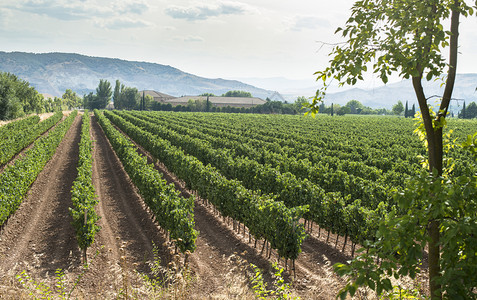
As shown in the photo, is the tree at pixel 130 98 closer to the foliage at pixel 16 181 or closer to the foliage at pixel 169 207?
the foliage at pixel 16 181

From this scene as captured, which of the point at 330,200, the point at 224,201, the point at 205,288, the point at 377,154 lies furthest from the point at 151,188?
the point at 377,154

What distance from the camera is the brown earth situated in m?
9.75

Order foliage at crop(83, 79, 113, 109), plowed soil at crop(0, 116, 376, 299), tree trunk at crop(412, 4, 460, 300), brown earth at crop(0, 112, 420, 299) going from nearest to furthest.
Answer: tree trunk at crop(412, 4, 460, 300), brown earth at crop(0, 112, 420, 299), plowed soil at crop(0, 116, 376, 299), foliage at crop(83, 79, 113, 109)

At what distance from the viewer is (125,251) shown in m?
13.1

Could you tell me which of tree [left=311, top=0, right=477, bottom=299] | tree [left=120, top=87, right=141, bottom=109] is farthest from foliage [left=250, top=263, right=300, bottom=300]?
tree [left=120, top=87, right=141, bottom=109]

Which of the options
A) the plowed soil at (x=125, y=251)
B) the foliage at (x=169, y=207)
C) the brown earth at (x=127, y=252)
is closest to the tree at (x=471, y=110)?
the brown earth at (x=127, y=252)

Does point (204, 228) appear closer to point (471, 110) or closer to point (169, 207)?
point (169, 207)

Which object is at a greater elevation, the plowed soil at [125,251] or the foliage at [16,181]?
the foliage at [16,181]

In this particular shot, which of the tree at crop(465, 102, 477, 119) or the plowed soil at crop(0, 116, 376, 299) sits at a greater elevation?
the tree at crop(465, 102, 477, 119)

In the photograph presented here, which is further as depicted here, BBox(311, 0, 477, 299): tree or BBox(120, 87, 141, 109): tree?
BBox(120, 87, 141, 109): tree

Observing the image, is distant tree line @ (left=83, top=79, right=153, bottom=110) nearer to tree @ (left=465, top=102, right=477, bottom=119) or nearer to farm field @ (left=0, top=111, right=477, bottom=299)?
tree @ (left=465, top=102, right=477, bottom=119)

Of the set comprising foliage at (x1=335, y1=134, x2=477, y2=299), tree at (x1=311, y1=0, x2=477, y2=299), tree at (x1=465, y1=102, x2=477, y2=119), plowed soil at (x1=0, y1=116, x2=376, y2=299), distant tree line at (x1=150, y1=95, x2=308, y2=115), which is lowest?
plowed soil at (x1=0, y1=116, x2=376, y2=299)

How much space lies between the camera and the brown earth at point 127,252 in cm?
975

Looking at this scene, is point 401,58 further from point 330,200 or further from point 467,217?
point 330,200
